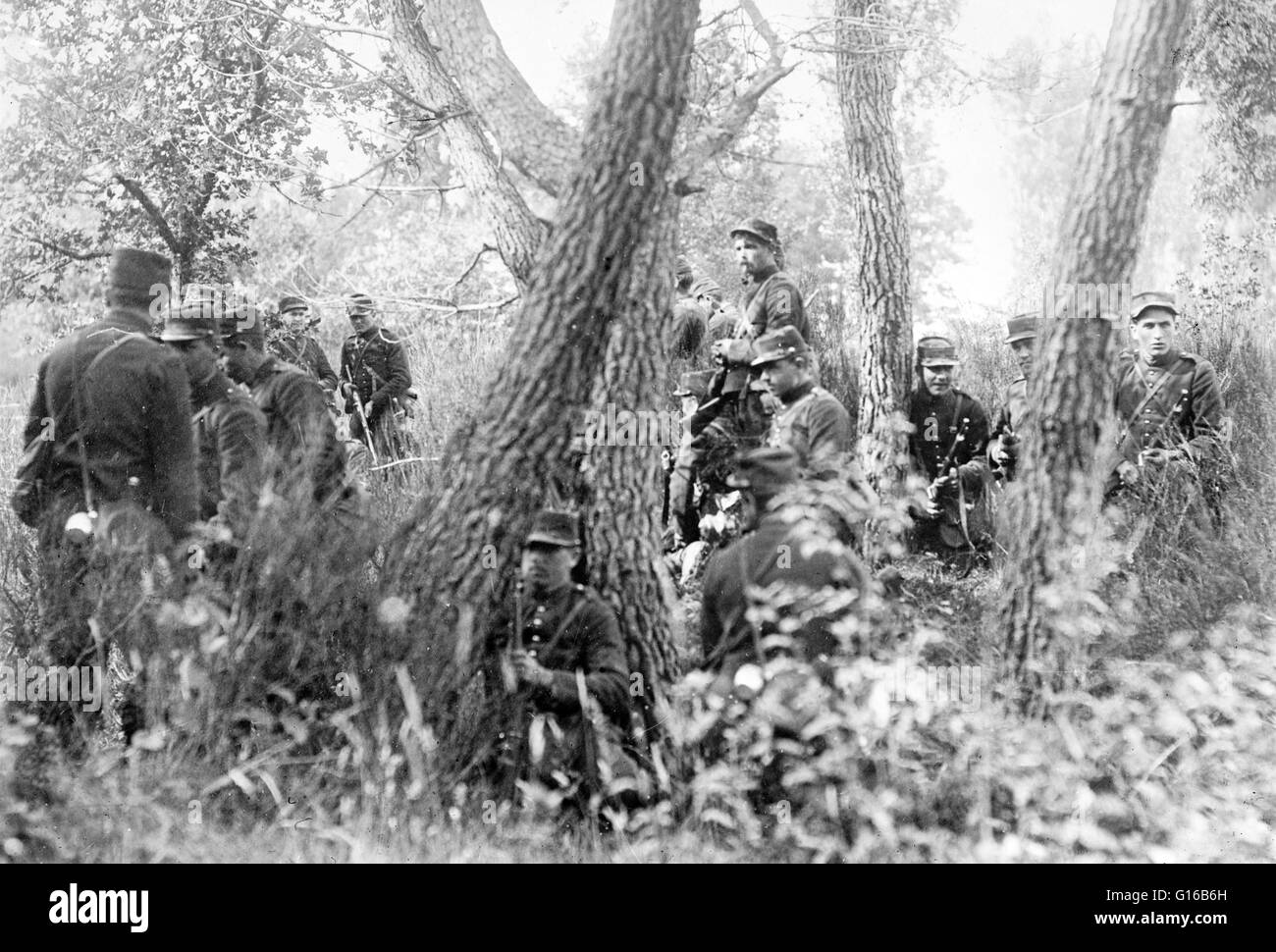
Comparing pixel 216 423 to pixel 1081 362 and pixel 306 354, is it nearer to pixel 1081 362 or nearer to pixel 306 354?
pixel 306 354

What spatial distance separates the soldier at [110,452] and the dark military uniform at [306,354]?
10.7ft

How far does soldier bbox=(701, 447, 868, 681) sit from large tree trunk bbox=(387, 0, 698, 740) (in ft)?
2.30

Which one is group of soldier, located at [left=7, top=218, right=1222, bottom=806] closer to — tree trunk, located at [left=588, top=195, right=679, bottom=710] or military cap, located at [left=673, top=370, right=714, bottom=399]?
military cap, located at [left=673, top=370, right=714, bottom=399]

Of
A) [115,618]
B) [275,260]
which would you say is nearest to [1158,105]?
[115,618]

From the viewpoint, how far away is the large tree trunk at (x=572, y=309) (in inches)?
199

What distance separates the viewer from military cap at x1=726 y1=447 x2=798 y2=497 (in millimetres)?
4617

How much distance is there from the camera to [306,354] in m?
8.60

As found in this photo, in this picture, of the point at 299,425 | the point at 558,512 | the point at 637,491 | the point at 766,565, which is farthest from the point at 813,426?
the point at 299,425

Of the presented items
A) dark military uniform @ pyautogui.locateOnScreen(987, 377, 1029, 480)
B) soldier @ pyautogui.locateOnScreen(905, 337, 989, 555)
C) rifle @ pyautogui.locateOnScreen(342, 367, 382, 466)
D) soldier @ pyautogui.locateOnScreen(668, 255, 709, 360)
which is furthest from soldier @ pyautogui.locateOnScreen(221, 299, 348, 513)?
dark military uniform @ pyautogui.locateOnScreen(987, 377, 1029, 480)

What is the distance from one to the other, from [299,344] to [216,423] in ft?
9.72

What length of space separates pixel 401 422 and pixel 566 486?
3.16 m

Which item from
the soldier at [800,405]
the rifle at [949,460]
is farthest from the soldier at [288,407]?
the rifle at [949,460]

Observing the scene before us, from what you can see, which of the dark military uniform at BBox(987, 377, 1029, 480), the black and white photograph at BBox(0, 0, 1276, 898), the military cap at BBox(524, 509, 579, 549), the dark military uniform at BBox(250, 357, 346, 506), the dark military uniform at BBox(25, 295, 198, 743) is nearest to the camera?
the black and white photograph at BBox(0, 0, 1276, 898)

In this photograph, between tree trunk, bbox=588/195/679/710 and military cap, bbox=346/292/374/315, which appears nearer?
tree trunk, bbox=588/195/679/710
